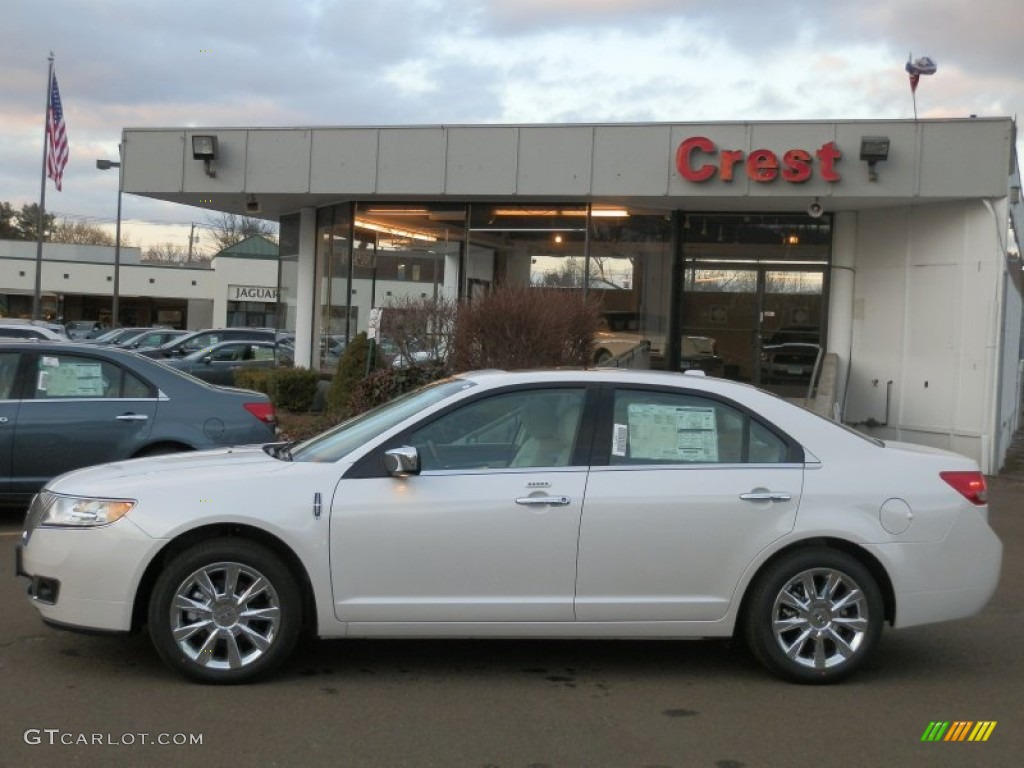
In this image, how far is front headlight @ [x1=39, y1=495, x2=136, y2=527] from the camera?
513 cm

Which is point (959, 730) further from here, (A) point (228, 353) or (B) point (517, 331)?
(A) point (228, 353)

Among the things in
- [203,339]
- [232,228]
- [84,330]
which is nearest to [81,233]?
[232,228]

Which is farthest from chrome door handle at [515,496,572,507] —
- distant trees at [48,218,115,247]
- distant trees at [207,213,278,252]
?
distant trees at [48,218,115,247]

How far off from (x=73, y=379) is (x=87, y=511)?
13.3ft

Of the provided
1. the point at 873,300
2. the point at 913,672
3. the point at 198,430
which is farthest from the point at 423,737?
the point at 873,300

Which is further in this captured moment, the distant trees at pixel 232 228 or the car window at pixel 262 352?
the distant trees at pixel 232 228

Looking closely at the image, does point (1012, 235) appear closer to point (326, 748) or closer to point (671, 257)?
point (671, 257)

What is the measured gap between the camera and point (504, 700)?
513cm

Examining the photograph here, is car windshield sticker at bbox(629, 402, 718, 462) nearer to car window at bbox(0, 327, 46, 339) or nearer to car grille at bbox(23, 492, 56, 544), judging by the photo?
car grille at bbox(23, 492, 56, 544)

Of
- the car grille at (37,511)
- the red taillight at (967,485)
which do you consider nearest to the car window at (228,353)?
the car grille at (37,511)

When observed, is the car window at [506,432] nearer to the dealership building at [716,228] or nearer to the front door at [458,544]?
the front door at [458,544]

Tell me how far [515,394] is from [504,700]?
1.54 m

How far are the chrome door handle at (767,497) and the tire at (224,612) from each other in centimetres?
227

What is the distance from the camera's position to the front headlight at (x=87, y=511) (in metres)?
5.13
